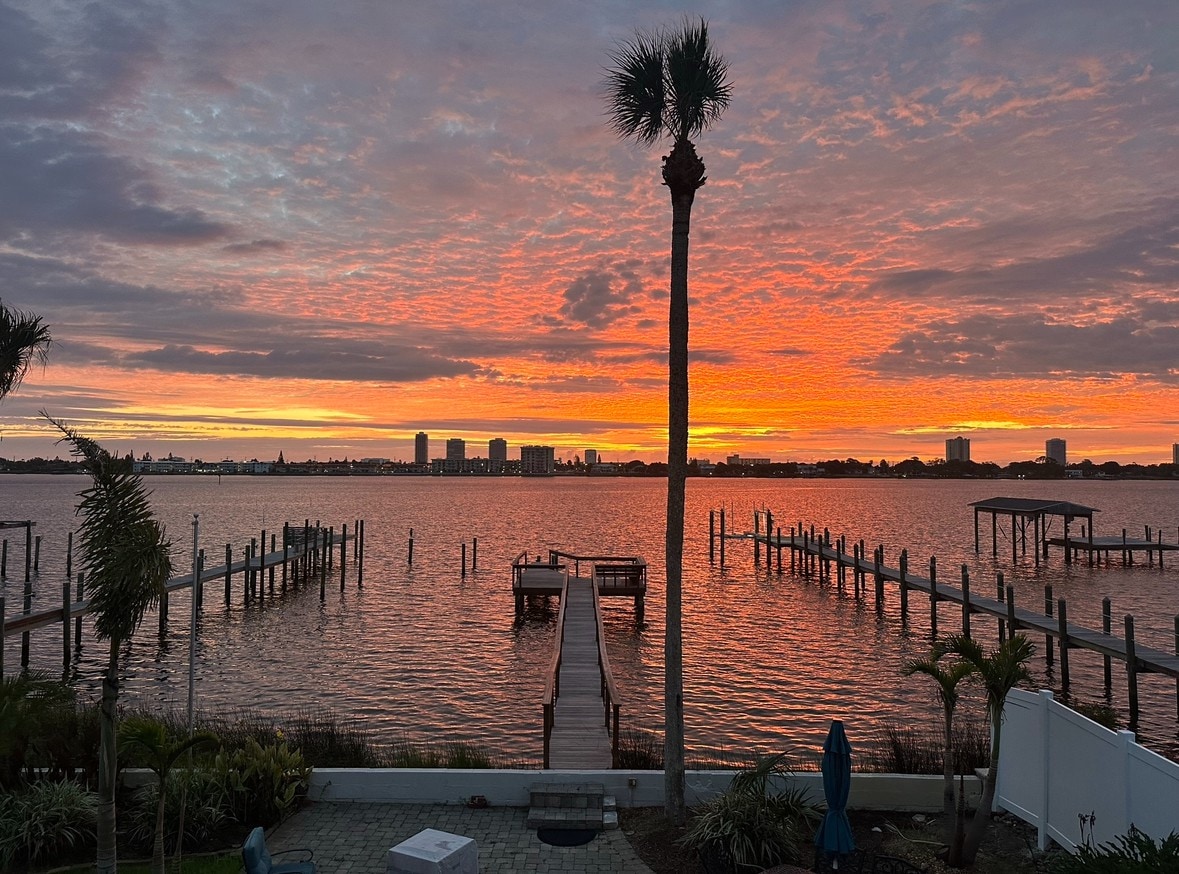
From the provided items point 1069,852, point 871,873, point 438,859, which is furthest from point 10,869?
point 1069,852

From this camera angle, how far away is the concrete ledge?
1152 cm

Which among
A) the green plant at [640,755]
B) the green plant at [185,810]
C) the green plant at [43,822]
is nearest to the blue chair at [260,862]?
the green plant at [185,810]

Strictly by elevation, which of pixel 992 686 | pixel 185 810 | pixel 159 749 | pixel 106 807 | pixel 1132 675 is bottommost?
pixel 1132 675

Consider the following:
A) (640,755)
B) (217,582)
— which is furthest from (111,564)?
(217,582)

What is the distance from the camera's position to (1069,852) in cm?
967

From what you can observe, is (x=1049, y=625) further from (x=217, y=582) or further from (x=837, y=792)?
(x=217, y=582)

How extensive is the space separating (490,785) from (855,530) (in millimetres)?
87788

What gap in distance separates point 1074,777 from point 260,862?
9.48 m

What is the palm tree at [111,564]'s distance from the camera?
25.8ft

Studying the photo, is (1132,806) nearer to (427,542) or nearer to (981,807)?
(981,807)

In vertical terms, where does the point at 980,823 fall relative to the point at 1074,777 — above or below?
below

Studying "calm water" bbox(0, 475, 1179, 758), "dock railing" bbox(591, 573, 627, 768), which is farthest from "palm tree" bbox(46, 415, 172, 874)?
"calm water" bbox(0, 475, 1179, 758)

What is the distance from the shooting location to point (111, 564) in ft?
25.8

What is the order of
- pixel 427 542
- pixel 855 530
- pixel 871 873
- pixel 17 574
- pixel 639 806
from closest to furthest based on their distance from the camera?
pixel 871 873 < pixel 639 806 < pixel 17 574 < pixel 427 542 < pixel 855 530
